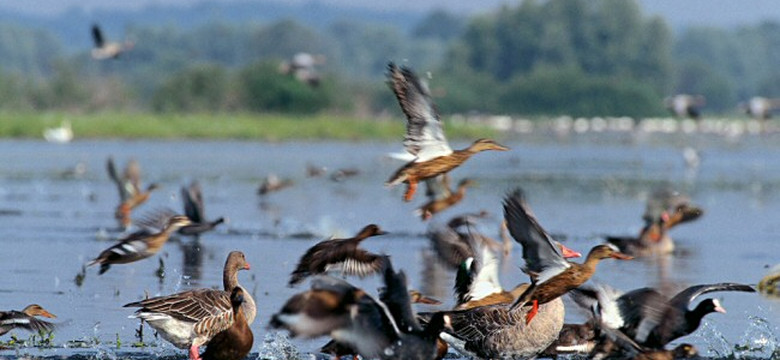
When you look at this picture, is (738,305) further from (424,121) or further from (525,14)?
(525,14)

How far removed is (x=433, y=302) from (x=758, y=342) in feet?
8.39

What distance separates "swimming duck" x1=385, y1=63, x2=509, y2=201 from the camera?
11422 millimetres

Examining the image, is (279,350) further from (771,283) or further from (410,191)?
(771,283)

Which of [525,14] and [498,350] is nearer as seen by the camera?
[498,350]

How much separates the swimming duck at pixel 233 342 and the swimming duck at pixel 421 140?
2669 mm

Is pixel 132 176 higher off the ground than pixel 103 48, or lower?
lower

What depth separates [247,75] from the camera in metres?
70.7

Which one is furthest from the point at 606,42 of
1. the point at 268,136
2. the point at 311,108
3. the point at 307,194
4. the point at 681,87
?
the point at 307,194

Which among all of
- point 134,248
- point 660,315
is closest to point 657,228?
point 134,248

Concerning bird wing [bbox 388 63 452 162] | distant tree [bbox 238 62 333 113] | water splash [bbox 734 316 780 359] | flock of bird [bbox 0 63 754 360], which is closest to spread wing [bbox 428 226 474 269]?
flock of bird [bbox 0 63 754 360]

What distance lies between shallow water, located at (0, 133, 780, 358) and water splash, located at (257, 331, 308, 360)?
16 mm

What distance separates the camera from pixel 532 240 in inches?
365

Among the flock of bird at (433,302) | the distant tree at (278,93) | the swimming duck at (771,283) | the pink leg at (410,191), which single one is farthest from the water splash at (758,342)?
the distant tree at (278,93)

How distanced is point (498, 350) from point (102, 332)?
3.21 m
